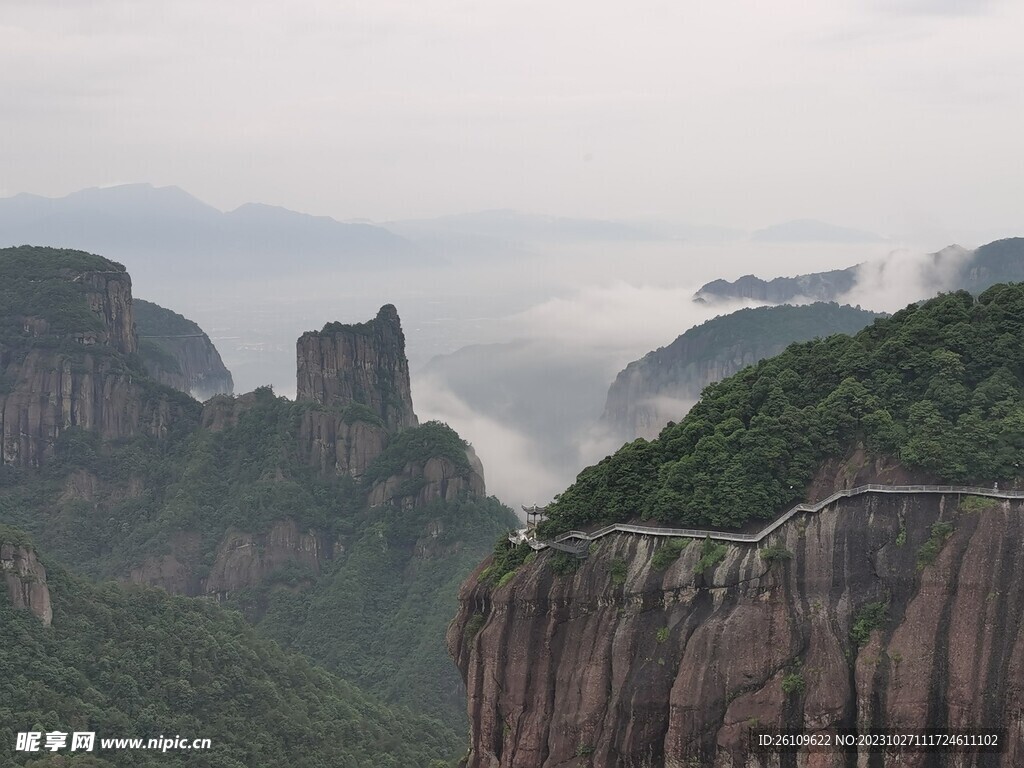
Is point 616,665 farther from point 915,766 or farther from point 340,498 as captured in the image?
point 340,498

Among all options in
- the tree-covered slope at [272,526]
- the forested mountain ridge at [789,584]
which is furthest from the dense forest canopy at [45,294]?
the forested mountain ridge at [789,584]

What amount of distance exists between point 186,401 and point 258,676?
294 feet

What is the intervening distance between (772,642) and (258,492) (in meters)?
122

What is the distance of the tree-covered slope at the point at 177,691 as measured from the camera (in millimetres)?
93625

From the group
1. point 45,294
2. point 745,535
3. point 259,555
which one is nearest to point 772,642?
point 745,535

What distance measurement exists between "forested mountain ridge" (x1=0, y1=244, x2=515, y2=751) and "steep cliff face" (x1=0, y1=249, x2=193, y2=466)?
25 cm

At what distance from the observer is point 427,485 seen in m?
173

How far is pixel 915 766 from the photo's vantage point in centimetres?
5947

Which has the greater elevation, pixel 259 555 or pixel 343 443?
pixel 343 443

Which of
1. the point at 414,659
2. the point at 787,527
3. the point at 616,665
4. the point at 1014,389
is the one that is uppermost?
the point at 1014,389

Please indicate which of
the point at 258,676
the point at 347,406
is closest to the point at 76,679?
the point at 258,676

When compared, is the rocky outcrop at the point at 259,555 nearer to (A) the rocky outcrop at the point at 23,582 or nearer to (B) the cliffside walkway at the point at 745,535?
(A) the rocky outcrop at the point at 23,582

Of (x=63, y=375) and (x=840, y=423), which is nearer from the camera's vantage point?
(x=840, y=423)

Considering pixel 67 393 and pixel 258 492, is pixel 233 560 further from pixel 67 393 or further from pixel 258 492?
pixel 67 393
